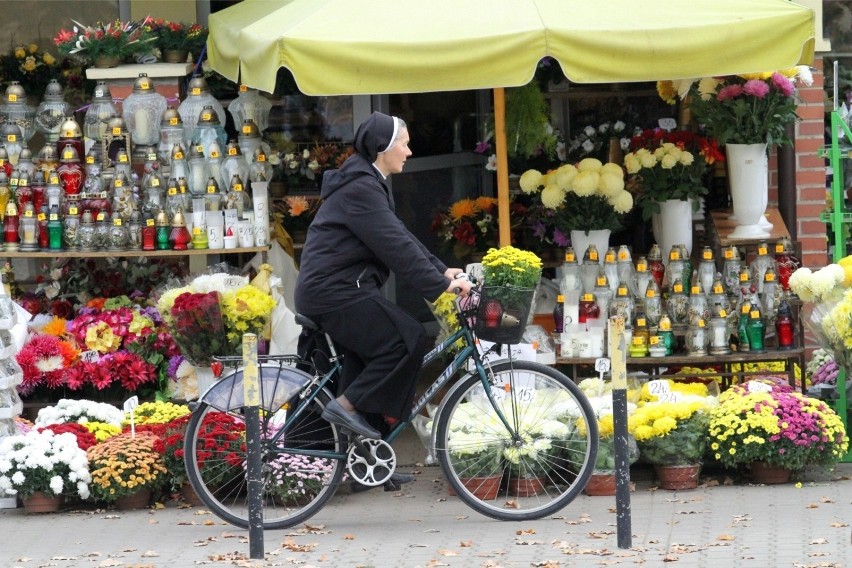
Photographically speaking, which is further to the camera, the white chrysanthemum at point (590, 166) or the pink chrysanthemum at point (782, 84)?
the white chrysanthemum at point (590, 166)

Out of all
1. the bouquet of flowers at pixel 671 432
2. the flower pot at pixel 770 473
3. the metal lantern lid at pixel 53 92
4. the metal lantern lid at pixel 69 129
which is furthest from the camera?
the metal lantern lid at pixel 53 92

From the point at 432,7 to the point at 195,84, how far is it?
2.16 meters

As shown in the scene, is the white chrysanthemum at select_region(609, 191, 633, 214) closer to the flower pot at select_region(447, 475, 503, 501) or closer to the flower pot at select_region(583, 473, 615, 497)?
the flower pot at select_region(583, 473, 615, 497)

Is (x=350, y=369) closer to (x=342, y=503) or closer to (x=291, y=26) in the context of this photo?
(x=342, y=503)

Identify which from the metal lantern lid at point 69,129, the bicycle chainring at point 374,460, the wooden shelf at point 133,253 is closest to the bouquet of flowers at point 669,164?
the wooden shelf at point 133,253

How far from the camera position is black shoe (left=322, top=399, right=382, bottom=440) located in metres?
6.96

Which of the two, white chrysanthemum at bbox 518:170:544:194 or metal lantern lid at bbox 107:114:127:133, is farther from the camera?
metal lantern lid at bbox 107:114:127:133

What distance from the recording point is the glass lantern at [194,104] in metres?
9.27

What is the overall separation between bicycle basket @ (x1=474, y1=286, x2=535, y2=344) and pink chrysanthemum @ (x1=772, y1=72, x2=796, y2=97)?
2.47m

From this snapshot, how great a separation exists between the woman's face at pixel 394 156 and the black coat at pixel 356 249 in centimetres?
6

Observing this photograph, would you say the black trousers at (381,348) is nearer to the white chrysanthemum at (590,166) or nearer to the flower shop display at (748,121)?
the white chrysanthemum at (590,166)

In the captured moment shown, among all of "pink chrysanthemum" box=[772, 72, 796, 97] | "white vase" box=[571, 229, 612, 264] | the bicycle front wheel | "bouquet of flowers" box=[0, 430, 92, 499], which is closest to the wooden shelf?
"bouquet of flowers" box=[0, 430, 92, 499]

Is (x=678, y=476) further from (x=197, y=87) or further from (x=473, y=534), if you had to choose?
(x=197, y=87)

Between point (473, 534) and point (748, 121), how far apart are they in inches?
121
